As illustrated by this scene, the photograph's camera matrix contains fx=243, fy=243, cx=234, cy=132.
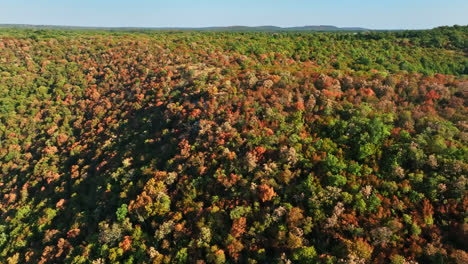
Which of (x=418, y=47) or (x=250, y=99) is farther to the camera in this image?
(x=418, y=47)

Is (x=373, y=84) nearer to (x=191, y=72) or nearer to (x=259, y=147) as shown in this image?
(x=259, y=147)

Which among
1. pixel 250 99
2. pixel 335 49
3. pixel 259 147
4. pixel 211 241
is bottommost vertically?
pixel 211 241

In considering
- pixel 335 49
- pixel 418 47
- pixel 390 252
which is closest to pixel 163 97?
pixel 390 252

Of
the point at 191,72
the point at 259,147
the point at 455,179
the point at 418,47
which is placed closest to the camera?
the point at 455,179

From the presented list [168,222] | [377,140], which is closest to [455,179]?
[377,140]

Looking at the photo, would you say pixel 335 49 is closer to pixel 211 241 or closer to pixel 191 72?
pixel 191 72

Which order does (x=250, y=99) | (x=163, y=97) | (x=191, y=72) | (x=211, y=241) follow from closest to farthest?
(x=211, y=241), (x=250, y=99), (x=163, y=97), (x=191, y=72)

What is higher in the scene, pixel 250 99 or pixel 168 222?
pixel 250 99
